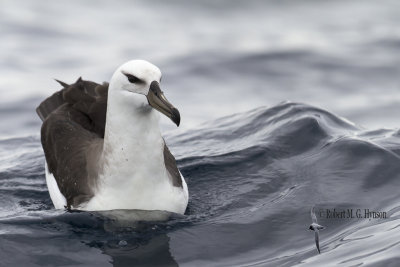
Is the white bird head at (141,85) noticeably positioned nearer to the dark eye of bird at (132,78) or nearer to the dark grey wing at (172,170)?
the dark eye of bird at (132,78)

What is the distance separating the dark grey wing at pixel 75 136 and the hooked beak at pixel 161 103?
1.30 metres

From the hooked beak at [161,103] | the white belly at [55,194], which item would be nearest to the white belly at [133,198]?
the white belly at [55,194]

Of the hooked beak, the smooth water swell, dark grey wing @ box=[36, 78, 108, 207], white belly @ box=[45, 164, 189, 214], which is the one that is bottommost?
the smooth water swell

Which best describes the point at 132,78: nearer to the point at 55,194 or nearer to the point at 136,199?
the point at 136,199

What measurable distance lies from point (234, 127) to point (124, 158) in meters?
4.01

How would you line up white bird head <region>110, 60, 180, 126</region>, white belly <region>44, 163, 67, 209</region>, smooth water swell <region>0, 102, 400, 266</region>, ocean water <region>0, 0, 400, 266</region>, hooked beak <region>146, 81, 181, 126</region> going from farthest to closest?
white belly <region>44, 163, 67, 209</region> < ocean water <region>0, 0, 400, 266</region> < smooth water swell <region>0, 102, 400, 266</region> < white bird head <region>110, 60, 180, 126</region> < hooked beak <region>146, 81, 181, 126</region>

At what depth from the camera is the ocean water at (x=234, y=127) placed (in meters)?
8.11

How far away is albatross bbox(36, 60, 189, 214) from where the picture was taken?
26.2ft

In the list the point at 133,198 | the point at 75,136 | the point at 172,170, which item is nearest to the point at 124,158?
the point at 133,198

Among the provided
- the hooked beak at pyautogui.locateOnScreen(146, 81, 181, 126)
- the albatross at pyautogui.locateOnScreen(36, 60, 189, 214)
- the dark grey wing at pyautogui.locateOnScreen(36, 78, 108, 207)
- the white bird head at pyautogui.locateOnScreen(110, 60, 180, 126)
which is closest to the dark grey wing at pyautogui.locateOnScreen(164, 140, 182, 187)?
the albatross at pyautogui.locateOnScreen(36, 60, 189, 214)

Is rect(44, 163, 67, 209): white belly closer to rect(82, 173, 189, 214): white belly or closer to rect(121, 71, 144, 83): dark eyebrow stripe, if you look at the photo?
rect(82, 173, 189, 214): white belly

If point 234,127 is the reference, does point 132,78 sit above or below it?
above

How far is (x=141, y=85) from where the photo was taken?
7.93m

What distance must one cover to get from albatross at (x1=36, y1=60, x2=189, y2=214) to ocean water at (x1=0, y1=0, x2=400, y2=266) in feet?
0.58
